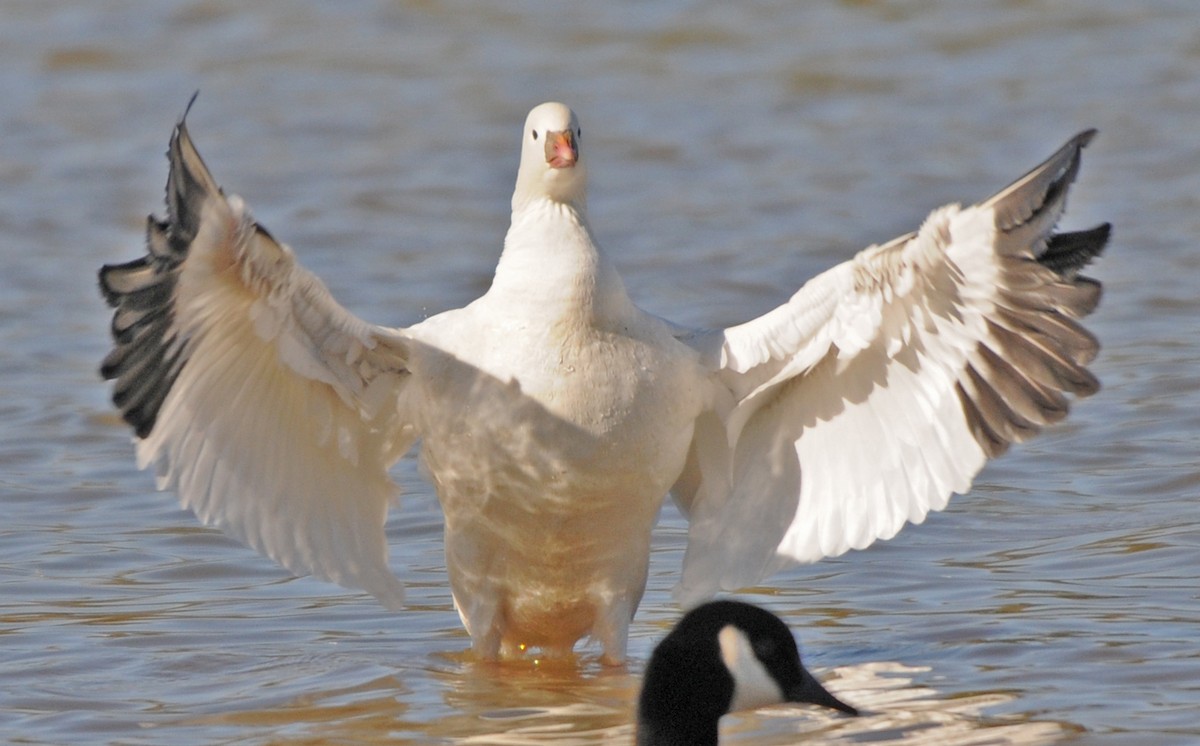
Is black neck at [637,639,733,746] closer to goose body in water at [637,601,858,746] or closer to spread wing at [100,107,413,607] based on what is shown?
goose body in water at [637,601,858,746]

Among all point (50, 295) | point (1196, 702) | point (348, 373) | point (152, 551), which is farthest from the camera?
point (50, 295)

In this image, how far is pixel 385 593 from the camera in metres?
8.07

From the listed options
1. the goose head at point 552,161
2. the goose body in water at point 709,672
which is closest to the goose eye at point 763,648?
the goose body in water at point 709,672

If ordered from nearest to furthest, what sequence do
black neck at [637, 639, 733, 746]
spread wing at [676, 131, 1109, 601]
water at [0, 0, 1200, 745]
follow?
black neck at [637, 639, 733, 746] → spread wing at [676, 131, 1109, 601] → water at [0, 0, 1200, 745]

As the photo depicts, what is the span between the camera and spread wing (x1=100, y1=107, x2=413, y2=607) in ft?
21.9

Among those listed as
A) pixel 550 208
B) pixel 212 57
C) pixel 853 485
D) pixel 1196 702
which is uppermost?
pixel 212 57

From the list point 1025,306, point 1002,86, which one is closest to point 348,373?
point 1025,306

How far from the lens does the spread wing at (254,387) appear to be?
21.9 ft

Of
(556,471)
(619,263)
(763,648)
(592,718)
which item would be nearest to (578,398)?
(556,471)

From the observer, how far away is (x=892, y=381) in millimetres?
7594

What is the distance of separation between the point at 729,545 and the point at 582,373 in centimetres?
110

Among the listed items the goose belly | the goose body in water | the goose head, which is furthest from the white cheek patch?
the goose head

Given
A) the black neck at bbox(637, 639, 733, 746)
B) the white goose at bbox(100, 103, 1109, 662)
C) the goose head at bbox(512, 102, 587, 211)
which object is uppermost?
the goose head at bbox(512, 102, 587, 211)

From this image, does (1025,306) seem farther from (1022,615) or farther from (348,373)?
(348,373)
